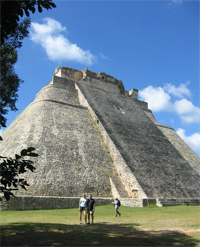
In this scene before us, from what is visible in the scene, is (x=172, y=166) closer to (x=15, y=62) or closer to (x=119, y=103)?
(x=119, y=103)

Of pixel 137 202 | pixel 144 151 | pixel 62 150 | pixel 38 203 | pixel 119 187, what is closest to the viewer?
pixel 38 203

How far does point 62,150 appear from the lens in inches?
653

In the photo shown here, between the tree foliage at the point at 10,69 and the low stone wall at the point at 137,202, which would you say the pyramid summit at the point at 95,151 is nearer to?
the low stone wall at the point at 137,202

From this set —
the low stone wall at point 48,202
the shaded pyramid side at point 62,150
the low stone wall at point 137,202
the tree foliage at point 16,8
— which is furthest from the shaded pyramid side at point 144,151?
the tree foliage at point 16,8

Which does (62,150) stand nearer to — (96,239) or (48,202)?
(48,202)

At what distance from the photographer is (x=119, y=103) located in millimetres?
27984

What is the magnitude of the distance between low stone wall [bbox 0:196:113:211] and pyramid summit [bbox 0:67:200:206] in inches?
25.7

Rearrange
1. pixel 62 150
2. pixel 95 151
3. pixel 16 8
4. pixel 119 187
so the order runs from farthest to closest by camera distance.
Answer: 1. pixel 95 151
2. pixel 62 150
3. pixel 119 187
4. pixel 16 8

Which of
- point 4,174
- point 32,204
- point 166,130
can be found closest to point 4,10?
point 4,174

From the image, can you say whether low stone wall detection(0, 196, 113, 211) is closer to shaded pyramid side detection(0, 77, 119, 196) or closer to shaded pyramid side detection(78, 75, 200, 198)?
shaded pyramid side detection(0, 77, 119, 196)

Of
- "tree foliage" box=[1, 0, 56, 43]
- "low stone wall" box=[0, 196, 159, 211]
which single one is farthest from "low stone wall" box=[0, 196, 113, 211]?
"tree foliage" box=[1, 0, 56, 43]

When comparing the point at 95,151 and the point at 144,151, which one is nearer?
the point at 95,151

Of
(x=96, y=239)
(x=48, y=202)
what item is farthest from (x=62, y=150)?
(x=96, y=239)

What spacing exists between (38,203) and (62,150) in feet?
14.9
